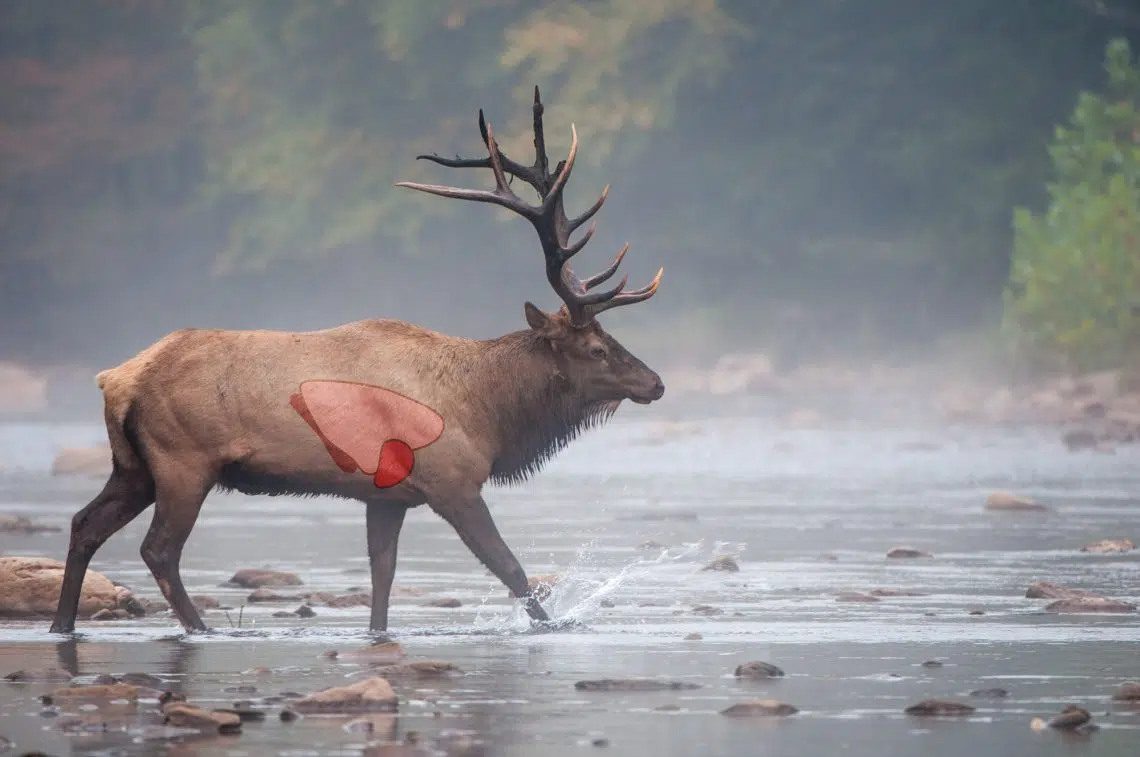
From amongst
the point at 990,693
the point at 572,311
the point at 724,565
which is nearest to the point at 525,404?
the point at 572,311

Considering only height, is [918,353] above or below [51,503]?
above

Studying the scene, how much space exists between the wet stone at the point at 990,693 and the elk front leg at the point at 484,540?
4071 mm

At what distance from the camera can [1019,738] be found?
917 centimetres

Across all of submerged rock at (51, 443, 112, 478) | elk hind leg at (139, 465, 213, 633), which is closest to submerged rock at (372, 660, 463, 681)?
elk hind leg at (139, 465, 213, 633)

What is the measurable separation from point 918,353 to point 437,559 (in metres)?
53.8

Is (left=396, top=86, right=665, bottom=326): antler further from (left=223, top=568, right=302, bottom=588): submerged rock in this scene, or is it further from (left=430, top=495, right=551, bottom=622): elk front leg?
(left=223, top=568, right=302, bottom=588): submerged rock

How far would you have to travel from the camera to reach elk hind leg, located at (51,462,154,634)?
544 inches

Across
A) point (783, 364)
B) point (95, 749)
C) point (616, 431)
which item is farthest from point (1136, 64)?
point (95, 749)

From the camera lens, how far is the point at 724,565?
18516mm

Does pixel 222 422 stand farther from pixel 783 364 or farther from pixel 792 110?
pixel 792 110

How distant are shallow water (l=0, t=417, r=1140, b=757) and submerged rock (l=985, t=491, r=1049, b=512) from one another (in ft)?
1.03

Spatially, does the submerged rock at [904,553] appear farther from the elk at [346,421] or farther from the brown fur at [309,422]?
the elk at [346,421]

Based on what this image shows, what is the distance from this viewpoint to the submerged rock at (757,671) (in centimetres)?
1111

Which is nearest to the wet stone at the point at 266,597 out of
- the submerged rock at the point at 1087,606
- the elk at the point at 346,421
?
the elk at the point at 346,421
